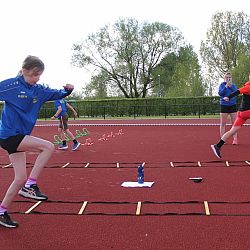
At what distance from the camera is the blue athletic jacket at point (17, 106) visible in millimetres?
4871

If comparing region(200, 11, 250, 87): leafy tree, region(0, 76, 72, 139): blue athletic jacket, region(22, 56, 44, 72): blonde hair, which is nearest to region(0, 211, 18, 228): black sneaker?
region(0, 76, 72, 139): blue athletic jacket

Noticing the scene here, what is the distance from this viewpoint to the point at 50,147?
526 cm

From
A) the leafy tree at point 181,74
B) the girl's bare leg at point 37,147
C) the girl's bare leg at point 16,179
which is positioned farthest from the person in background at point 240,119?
the leafy tree at point 181,74

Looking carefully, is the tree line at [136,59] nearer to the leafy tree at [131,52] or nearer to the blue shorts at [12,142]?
the leafy tree at [131,52]

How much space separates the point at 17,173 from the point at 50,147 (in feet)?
1.86

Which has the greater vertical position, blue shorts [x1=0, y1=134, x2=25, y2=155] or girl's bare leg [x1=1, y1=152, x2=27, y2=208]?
blue shorts [x1=0, y1=134, x2=25, y2=155]

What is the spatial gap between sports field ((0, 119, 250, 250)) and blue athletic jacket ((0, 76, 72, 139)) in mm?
1043

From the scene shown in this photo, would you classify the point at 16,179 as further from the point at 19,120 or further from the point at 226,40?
the point at 226,40

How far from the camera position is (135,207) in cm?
539

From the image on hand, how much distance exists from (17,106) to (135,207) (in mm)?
1897

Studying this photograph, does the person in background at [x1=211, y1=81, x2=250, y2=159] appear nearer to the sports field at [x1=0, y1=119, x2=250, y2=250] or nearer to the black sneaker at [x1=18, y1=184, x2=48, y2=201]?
the sports field at [x1=0, y1=119, x2=250, y2=250]

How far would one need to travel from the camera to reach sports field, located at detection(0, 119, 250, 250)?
4.22 meters

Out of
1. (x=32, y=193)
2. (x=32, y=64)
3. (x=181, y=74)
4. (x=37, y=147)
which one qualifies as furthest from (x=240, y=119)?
(x=181, y=74)

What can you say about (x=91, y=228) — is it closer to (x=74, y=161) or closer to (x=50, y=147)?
(x=50, y=147)
